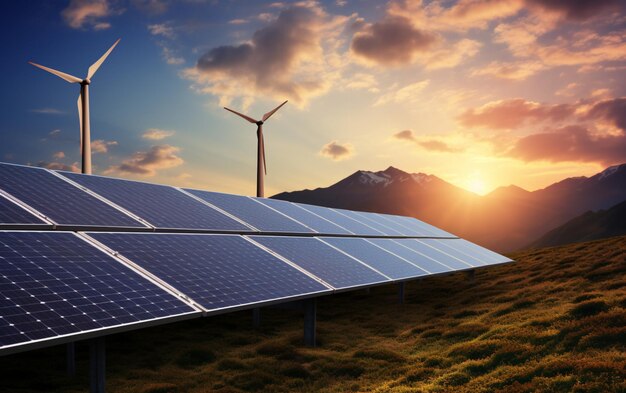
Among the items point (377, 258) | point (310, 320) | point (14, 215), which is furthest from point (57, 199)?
point (377, 258)

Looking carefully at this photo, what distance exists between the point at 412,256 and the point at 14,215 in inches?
825

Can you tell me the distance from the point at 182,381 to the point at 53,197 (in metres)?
7.62

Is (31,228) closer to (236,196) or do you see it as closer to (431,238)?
(236,196)

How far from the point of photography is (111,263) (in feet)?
41.0

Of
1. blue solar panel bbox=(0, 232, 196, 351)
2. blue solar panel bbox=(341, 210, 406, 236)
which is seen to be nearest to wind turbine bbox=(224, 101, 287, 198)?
blue solar panel bbox=(341, 210, 406, 236)

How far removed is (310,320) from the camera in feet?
63.5

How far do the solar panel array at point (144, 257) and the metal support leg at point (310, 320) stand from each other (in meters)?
1.20

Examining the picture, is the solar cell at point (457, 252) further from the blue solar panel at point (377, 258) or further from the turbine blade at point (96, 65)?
the turbine blade at point (96, 65)

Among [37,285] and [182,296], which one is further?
[182,296]

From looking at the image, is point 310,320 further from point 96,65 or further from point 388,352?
point 96,65

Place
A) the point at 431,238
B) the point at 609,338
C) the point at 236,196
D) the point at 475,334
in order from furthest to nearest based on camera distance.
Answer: the point at 431,238 < the point at 236,196 < the point at 475,334 < the point at 609,338

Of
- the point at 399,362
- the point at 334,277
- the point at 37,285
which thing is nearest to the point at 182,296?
the point at 37,285

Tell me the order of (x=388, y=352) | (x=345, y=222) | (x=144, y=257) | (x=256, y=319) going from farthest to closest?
(x=345, y=222) < (x=256, y=319) < (x=388, y=352) < (x=144, y=257)

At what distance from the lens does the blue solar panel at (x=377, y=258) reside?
22.8 metres
